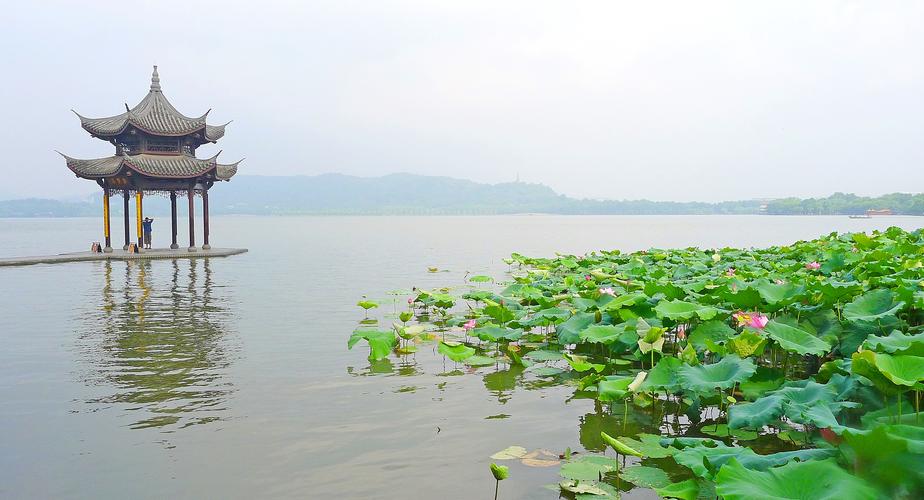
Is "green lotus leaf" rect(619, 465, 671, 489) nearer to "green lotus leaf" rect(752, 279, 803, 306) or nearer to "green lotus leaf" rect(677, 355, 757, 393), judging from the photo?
"green lotus leaf" rect(677, 355, 757, 393)

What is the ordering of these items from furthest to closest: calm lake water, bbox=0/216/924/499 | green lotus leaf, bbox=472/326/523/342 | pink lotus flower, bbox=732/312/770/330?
green lotus leaf, bbox=472/326/523/342 < pink lotus flower, bbox=732/312/770/330 < calm lake water, bbox=0/216/924/499

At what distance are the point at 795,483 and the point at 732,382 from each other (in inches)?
47.8

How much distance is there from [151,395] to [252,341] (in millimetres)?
2614

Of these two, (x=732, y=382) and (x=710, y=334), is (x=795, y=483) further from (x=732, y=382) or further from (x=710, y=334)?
(x=710, y=334)

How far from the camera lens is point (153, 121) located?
22.9 metres

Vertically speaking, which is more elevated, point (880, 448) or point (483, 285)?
point (880, 448)

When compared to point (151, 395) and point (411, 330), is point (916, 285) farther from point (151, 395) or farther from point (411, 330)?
point (151, 395)

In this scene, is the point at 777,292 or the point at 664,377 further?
the point at 777,292

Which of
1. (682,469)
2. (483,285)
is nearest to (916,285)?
(682,469)

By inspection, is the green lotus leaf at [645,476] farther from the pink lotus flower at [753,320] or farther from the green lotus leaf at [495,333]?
the green lotus leaf at [495,333]

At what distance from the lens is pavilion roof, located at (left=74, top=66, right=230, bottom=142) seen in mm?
22391

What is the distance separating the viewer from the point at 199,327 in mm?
8992

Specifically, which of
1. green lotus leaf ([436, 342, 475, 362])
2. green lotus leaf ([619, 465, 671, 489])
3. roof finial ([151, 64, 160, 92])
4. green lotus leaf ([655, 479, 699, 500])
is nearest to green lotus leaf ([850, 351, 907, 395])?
green lotus leaf ([655, 479, 699, 500])

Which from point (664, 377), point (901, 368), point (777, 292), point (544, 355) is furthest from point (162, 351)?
point (901, 368)
